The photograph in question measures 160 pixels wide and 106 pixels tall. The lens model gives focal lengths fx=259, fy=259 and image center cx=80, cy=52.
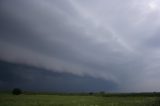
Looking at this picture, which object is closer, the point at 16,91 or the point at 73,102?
the point at 73,102

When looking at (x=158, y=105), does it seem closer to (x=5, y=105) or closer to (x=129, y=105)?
(x=129, y=105)

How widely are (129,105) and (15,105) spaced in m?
22.5

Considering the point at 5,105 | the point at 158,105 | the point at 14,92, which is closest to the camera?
the point at 5,105

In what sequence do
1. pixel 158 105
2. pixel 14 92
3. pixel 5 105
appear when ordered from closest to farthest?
pixel 5 105 < pixel 158 105 < pixel 14 92

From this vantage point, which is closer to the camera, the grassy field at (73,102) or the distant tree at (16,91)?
the grassy field at (73,102)

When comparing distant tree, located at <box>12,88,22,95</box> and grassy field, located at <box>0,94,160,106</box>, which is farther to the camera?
distant tree, located at <box>12,88,22,95</box>

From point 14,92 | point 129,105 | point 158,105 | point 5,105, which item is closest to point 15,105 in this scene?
point 5,105

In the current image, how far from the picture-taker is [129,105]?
52.8 metres

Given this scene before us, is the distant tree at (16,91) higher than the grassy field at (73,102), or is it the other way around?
the distant tree at (16,91)

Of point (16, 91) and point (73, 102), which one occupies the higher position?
point (16, 91)

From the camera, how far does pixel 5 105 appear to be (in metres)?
47.5

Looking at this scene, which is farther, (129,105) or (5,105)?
(129,105)

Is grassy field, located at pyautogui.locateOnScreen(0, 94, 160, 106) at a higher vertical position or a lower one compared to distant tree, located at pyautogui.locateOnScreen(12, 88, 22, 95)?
lower

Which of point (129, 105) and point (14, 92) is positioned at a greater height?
point (14, 92)
